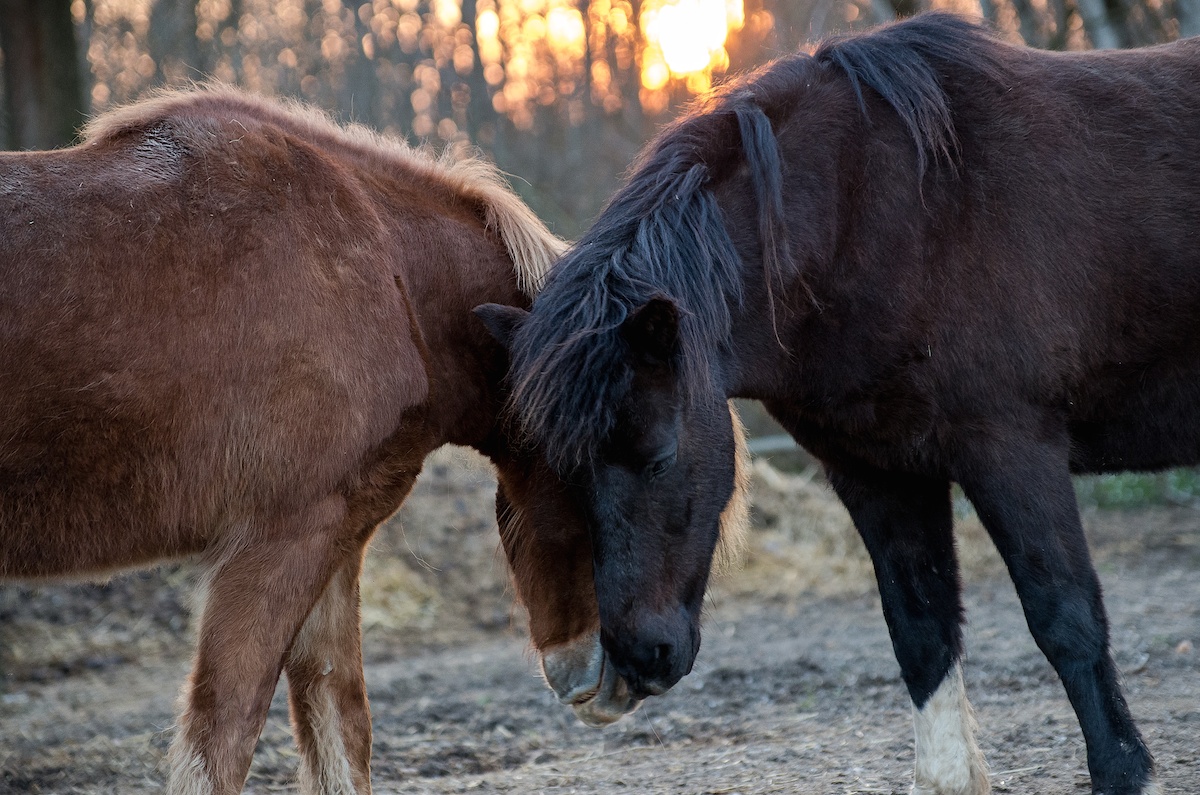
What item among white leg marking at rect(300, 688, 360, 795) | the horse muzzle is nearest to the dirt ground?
the horse muzzle

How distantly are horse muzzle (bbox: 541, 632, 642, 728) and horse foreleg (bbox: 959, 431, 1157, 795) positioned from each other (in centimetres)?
122

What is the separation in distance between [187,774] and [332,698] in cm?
73

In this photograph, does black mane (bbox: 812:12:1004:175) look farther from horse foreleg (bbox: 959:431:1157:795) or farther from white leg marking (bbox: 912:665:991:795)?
white leg marking (bbox: 912:665:991:795)

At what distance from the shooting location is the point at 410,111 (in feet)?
40.8

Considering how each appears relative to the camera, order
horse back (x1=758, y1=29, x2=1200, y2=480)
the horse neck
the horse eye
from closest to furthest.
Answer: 1. the horse eye
2. horse back (x1=758, y1=29, x2=1200, y2=480)
3. the horse neck

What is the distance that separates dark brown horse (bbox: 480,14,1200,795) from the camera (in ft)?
8.68

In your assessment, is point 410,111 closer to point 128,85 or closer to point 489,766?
point 128,85

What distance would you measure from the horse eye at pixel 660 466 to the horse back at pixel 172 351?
82cm

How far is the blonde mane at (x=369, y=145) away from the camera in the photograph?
314 centimetres

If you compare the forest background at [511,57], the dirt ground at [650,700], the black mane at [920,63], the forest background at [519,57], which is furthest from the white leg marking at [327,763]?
the forest background at [511,57]

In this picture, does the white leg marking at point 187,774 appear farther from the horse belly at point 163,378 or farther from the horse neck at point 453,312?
the horse neck at point 453,312

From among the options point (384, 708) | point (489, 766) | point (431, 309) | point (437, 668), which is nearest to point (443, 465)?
point (437, 668)

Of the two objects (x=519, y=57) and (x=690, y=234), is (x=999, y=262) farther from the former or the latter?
(x=519, y=57)

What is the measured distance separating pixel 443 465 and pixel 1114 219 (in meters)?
6.00
